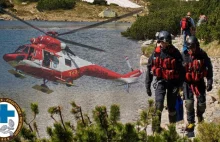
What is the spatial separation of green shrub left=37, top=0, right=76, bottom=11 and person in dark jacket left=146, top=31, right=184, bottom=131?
55.6m

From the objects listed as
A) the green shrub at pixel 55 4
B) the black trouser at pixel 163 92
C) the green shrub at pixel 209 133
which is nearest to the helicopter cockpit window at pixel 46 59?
the black trouser at pixel 163 92

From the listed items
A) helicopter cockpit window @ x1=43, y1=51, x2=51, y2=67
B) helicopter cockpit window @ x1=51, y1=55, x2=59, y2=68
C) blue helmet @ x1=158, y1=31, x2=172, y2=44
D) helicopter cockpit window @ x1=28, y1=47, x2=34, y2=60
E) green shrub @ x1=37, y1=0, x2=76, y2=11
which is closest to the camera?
blue helmet @ x1=158, y1=31, x2=172, y2=44

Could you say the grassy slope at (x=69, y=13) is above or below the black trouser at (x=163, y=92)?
below

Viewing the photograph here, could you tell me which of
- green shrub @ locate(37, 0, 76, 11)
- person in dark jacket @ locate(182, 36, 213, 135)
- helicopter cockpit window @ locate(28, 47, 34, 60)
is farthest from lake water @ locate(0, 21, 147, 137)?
green shrub @ locate(37, 0, 76, 11)

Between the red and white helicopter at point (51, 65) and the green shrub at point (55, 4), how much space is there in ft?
141

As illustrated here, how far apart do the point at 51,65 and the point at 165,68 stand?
9.08 meters

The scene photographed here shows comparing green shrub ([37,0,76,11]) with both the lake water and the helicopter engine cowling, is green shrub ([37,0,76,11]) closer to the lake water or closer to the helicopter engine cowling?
the lake water

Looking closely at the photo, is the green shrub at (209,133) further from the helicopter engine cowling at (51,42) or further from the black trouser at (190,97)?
the helicopter engine cowling at (51,42)

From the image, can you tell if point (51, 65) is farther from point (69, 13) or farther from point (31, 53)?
point (69, 13)

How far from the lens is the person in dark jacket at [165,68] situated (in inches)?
315

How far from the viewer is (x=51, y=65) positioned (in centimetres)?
1667

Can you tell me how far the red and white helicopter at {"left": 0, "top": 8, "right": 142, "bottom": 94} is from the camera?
15028 mm

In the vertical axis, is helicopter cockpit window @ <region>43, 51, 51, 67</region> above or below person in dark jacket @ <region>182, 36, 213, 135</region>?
below

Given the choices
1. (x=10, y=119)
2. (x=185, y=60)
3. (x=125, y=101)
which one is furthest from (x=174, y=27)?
(x=10, y=119)
